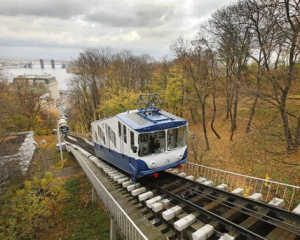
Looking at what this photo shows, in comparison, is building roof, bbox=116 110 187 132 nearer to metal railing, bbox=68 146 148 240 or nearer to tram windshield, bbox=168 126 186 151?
tram windshield, bbox=168 126 186 151

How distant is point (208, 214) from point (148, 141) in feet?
10.7

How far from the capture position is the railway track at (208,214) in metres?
4.57

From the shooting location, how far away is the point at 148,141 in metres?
7.37

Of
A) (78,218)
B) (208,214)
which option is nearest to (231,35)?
(208,214)

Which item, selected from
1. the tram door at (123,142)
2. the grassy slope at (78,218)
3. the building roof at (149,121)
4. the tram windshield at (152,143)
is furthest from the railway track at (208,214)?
the grassy slope at (78,218)

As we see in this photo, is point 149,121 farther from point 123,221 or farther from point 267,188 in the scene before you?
point 267,188

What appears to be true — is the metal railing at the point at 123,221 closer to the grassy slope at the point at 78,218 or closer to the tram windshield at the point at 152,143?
the tram windshield at the point at 152,143

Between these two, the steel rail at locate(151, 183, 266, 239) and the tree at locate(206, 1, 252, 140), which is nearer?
the steel rail at locate(151, 183, 266, 239)

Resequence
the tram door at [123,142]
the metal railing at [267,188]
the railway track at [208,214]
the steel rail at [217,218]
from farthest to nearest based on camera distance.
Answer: the tram door at [123,142] → the metal railing at [267,188] → the railway track at [208,214] → the steel rail at [217,218]

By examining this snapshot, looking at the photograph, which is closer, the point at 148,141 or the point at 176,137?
the point at 148,141

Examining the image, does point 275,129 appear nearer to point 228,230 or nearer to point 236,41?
point 236,41

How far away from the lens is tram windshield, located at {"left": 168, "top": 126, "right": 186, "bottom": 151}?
25.7 feet

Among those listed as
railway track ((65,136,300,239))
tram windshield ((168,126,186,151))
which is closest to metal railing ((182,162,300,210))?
railway track ((65,136,300,239))

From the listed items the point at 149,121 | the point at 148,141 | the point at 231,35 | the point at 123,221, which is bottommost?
the point at 123,221
